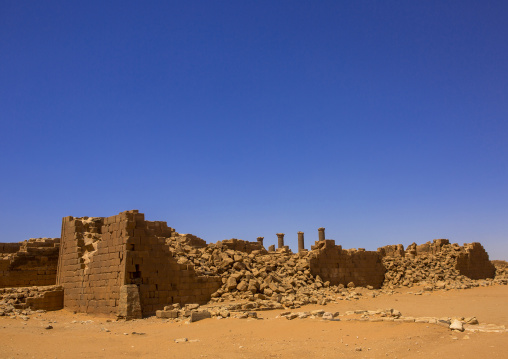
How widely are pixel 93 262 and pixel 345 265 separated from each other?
40.8 ft

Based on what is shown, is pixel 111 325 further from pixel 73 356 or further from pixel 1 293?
pixel 1 293

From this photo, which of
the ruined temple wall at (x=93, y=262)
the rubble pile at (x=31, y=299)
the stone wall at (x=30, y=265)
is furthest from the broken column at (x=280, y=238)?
the rubble pile at (x=31, y=299)

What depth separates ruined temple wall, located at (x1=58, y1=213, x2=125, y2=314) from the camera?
13789 millimetres

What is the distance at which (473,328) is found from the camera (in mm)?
9445

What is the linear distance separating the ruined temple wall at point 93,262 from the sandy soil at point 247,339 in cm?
122

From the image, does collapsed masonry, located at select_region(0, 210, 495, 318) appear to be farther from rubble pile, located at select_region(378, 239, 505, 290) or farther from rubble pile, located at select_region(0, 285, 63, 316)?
rubble pile, located at select_region(378, 239, 505, 290)

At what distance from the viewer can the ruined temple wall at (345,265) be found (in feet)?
69.2

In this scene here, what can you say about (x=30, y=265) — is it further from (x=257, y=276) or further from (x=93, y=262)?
(x=257, y=276)

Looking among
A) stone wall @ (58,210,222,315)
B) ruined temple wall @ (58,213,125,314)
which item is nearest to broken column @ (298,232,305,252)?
stone wall @ (58,210,222,315)

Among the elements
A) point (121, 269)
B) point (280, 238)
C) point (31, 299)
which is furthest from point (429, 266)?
point (31, 299)

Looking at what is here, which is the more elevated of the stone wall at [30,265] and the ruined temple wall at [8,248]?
the ruined temple wall at [8,248]

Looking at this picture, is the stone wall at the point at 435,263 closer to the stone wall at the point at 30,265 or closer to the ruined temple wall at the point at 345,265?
the ruined temple wall at the point at 345,265

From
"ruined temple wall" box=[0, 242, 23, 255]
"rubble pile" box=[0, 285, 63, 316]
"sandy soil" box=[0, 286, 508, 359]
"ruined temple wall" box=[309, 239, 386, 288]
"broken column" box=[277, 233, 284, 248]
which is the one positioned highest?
"broken column" box=[277, 233, 284, 248]

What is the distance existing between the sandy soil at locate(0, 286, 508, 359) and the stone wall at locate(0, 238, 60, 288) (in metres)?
7.46
